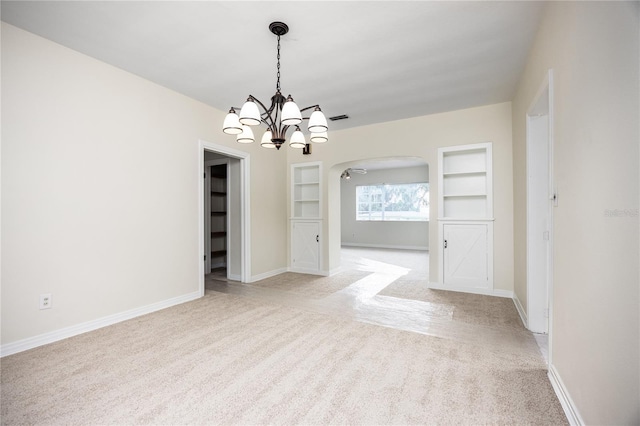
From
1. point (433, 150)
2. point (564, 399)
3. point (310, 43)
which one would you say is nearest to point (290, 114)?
point (310, 43)

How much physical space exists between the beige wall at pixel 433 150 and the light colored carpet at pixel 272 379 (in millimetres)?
2028

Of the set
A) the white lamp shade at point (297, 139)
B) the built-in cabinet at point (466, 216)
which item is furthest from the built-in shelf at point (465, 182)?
the white lamp shade at point (297, 139)

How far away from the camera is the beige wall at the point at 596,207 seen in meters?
1.11

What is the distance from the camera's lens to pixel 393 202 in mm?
9820

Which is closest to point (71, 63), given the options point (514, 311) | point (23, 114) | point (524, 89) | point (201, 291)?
point (23, 114)

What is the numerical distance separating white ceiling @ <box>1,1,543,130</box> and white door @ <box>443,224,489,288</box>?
1.86m

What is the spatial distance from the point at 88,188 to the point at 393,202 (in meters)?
8.31

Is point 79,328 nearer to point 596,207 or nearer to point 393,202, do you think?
point 596,207

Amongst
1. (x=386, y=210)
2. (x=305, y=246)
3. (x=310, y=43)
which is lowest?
(x=305, y=246)

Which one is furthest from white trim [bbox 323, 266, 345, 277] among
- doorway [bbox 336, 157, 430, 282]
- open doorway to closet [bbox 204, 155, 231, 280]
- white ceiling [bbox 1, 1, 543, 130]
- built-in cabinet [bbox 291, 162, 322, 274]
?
white ceiling [bbox 1, 1, 543, 130]

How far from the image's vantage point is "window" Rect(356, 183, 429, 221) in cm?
933

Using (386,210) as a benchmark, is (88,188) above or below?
above

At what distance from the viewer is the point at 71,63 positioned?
9.32 ft

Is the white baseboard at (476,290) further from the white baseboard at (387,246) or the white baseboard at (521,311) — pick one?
the white baseboard at (387,246)
